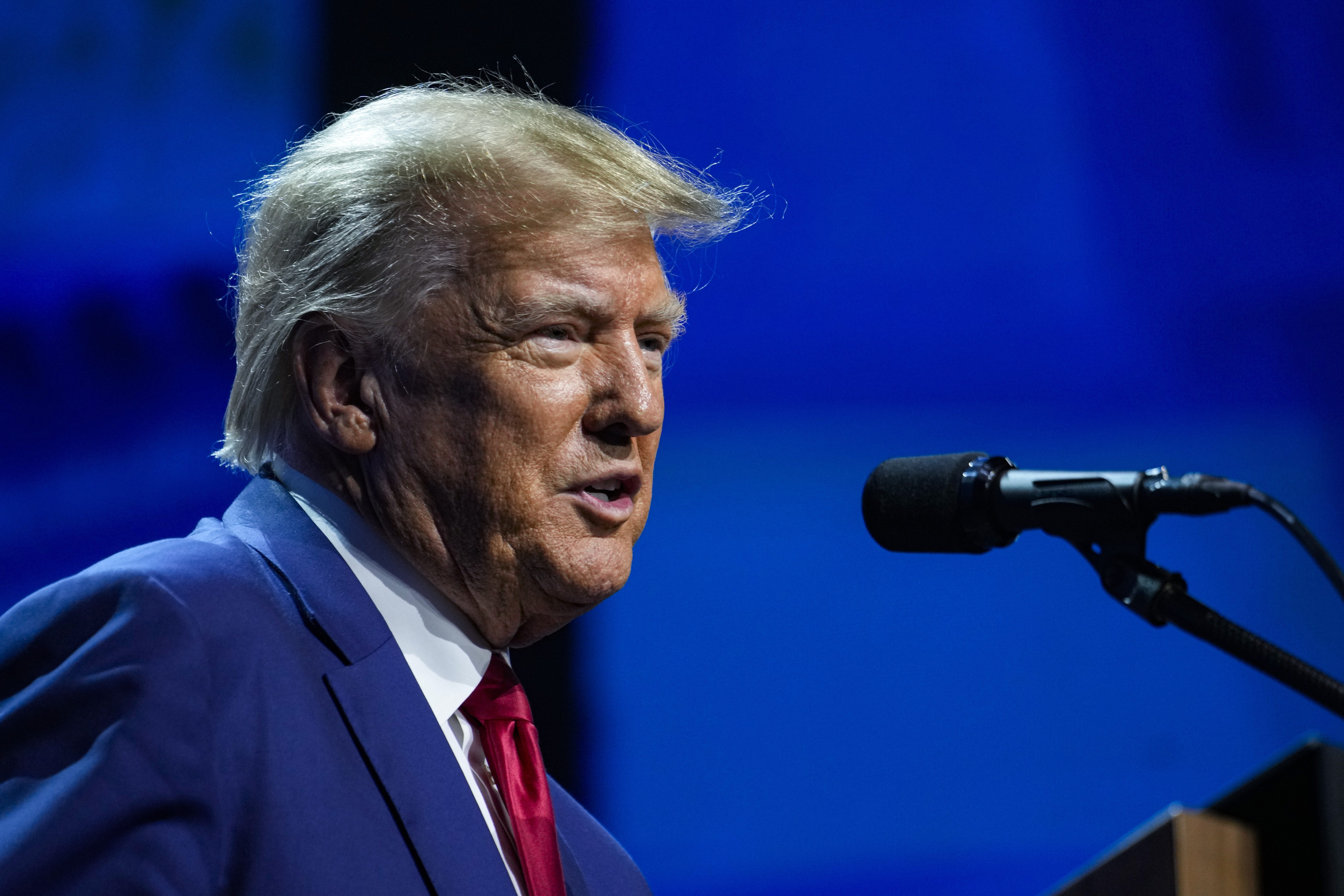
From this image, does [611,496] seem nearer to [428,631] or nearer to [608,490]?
[608,490]

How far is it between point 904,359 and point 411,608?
4.61 feet

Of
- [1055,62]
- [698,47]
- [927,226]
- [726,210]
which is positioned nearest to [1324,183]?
[1055,62]

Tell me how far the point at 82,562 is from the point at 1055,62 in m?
2.06

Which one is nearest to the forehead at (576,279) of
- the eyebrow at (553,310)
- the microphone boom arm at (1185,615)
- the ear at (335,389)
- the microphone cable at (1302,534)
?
the eyebrow at (553,310)

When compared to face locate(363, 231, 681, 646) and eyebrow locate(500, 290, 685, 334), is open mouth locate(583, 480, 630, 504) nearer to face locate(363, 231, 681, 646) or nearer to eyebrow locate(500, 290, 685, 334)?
face locate(363, 231, 681, 646)

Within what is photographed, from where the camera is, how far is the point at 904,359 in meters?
2.49

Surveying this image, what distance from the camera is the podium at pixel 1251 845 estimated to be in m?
1.49

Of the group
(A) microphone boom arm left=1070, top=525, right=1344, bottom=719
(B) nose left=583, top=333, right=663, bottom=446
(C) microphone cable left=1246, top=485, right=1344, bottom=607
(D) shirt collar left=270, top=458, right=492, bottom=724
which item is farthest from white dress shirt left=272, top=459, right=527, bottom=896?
(C) microphone cable left=1246, top=485, right=1344, bottom=607

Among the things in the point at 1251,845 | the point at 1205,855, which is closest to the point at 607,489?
the point at 1205,855

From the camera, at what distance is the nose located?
138cm

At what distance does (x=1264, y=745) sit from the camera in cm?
247

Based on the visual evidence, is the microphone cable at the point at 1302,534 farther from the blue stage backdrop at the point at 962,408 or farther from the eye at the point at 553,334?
the blue stage backdrop at the point at 962,408

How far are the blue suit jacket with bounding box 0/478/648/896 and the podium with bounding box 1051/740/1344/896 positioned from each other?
78 cm

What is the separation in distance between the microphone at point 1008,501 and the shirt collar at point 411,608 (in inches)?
18.0
